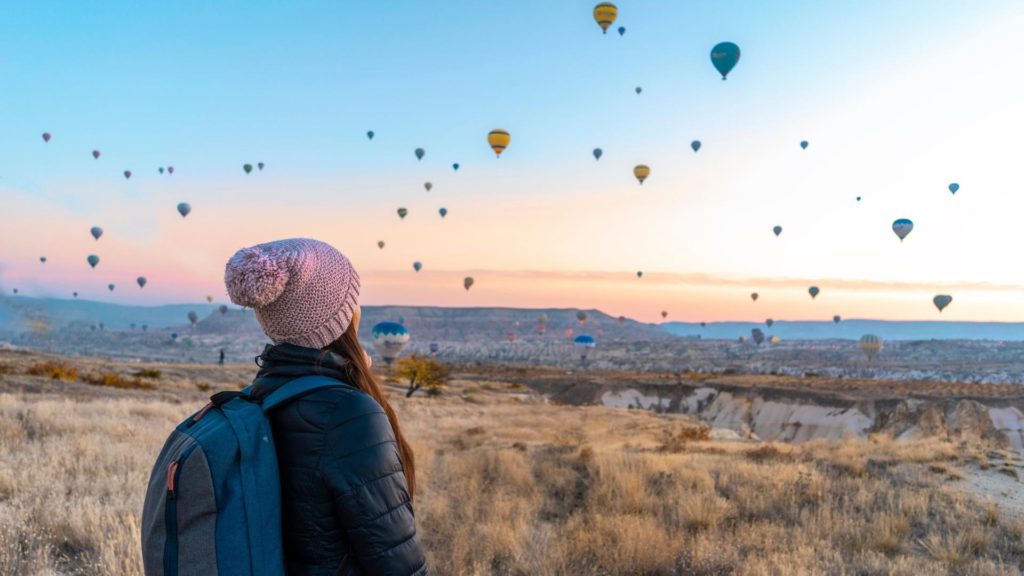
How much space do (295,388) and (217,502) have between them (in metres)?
0.39

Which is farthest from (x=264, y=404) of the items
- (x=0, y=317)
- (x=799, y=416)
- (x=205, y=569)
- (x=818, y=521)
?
(x=0, y=317)

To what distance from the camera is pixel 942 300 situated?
230ft

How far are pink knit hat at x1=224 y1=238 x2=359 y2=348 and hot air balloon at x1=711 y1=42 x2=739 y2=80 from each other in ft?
114

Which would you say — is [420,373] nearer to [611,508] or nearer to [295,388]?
[611,508]

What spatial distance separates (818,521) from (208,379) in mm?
38407

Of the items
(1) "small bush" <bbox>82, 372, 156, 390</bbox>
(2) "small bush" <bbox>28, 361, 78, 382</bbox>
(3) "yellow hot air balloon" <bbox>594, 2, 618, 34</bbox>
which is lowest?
(1) "small bush" <bbox>82, 372, 156, 390</bbox>

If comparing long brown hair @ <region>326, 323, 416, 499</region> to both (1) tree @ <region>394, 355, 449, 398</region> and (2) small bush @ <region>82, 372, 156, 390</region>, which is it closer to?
(2) small bush @ <region>82, 372, 156, 390</region>

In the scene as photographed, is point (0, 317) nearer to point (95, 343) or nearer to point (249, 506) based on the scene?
point (95, 343)

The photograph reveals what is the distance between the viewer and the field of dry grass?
6.67 m

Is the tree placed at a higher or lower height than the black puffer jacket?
lower

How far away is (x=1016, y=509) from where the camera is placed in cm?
966

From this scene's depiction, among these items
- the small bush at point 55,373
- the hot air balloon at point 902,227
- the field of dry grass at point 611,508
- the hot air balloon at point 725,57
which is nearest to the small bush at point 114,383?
the small bush at point 55,373

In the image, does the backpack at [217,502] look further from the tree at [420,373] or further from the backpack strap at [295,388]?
the tree at [420,373]

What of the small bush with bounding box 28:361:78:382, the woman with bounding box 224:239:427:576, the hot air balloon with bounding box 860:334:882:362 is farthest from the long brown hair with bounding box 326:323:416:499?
the hot air balloon with bounding box 860:334:882:362
